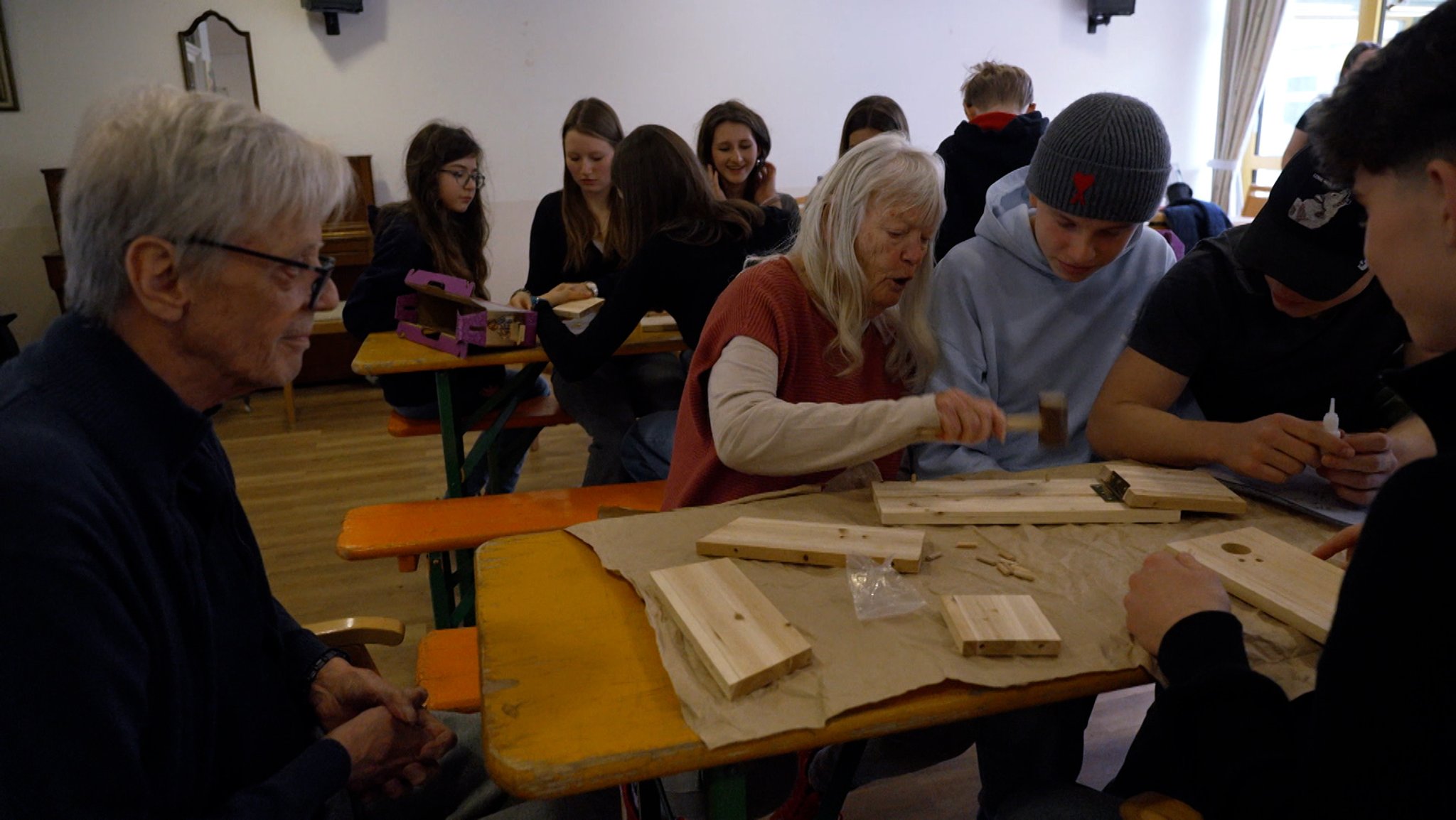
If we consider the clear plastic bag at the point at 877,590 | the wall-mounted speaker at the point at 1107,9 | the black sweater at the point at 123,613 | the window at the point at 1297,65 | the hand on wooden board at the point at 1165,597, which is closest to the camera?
the black sweater at the point at 123,613

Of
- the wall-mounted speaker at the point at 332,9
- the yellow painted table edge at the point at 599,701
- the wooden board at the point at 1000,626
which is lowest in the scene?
the yellow painted table edge at the point at 599,701

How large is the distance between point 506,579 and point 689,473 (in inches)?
24.4

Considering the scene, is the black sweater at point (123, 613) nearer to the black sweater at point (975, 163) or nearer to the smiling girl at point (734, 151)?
the black sweater at point (975, 163)

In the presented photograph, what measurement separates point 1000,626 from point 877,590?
0.61ft

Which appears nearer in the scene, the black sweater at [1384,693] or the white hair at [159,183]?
the black sweater at [1384,693]

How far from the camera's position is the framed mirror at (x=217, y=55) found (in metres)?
6.53

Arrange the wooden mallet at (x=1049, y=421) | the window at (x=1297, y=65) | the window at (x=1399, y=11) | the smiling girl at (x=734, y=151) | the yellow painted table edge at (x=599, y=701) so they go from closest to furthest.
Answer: the yellow painted table edge at (x=599, y=701) < the wooden mallet at (x=1049, y=421) < the smiling girl at (x=734, y=151) < the window at (x=1399, y=11) < the window at (x=1297, y=65)

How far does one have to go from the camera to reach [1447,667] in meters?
0.78

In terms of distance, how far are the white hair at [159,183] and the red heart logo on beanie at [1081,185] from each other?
57.6 inches

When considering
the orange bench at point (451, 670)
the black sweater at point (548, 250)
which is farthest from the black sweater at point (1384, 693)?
the black sweater at point (548, 250)

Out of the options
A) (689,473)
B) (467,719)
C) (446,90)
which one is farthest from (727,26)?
(467,719)

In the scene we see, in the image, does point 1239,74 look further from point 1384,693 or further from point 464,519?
point 1384,693

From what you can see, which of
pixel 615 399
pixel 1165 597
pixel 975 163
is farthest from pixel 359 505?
pixel 1165 597

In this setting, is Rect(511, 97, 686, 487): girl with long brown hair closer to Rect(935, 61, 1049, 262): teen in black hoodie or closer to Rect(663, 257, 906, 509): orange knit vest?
Rect(935, 61, 1049, 262): teen in black hoodie
